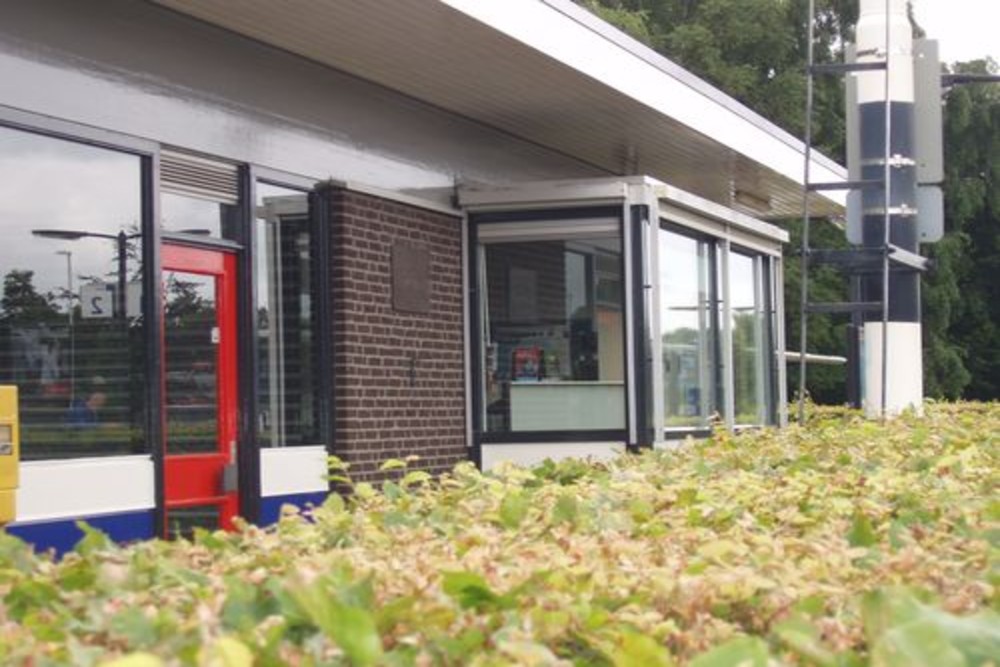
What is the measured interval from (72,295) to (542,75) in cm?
421

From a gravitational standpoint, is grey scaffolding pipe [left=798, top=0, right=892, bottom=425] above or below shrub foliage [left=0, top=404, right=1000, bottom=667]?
above

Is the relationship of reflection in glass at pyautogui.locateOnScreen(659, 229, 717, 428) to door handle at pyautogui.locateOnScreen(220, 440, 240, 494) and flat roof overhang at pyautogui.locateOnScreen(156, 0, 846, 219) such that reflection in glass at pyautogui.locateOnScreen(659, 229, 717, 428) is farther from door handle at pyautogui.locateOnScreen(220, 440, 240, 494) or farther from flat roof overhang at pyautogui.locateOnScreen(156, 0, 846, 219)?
door handle at pyautogui.locateOnScreen(220, 440, 240, 494)

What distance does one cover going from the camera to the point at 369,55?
11.0 m

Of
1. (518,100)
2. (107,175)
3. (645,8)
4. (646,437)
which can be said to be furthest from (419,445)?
(645,8)

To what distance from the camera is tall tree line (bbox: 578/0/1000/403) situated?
118ft

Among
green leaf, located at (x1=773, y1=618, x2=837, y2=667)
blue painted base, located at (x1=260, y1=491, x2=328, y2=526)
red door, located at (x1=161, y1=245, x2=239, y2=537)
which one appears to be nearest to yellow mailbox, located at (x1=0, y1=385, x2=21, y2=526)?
red door, located at (x1=161, y1=245, x2=239, y2=537)

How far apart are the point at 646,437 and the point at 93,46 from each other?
588 cm

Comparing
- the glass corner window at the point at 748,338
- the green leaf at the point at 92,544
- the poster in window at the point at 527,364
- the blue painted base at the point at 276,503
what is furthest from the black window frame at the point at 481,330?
the green leaf at the point at 92,544

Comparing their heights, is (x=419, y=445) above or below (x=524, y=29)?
below

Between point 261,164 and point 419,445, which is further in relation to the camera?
point 419,445

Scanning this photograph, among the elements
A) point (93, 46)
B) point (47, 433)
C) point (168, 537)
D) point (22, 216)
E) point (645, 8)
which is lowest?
point (168, 537)

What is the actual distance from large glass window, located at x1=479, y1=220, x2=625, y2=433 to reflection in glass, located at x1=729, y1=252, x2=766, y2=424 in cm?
312

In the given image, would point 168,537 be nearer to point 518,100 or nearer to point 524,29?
point 524,29

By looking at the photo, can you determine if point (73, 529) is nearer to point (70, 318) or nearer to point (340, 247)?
point (70, 318)
